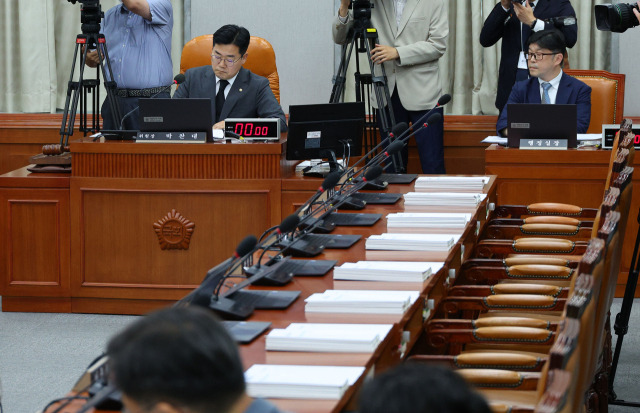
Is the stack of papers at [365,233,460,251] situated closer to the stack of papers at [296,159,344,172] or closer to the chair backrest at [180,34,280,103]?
the stack of papers at [296,159,344,172]

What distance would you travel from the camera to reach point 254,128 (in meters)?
4.67

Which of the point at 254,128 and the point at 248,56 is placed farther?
the point at 248,56

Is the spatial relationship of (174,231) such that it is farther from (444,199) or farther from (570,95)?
(570,95)

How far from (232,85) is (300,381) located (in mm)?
3493

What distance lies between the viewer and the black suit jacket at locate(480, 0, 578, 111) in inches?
223

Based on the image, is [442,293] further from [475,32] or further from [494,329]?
[475,32]

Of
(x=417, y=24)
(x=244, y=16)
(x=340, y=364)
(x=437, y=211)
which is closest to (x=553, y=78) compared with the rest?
(x=417, y=24)

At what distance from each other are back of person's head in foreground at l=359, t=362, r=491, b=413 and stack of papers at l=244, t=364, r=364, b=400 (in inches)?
31.5

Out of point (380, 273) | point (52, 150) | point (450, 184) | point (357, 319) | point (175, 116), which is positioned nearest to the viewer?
point (357, 319)

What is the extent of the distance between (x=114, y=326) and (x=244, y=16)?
291 cm

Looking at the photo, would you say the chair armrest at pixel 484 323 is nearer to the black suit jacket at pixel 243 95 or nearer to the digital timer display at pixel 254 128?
the digital timer display at pixel 254 128

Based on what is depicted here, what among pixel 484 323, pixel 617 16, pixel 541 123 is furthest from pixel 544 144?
pixel 484 323

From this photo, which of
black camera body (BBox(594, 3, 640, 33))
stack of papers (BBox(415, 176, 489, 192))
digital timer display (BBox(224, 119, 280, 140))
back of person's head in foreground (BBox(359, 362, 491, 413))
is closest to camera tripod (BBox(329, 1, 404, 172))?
digital timer display (BBox(224, 119, 280, 140))

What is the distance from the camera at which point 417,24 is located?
5684 mm
